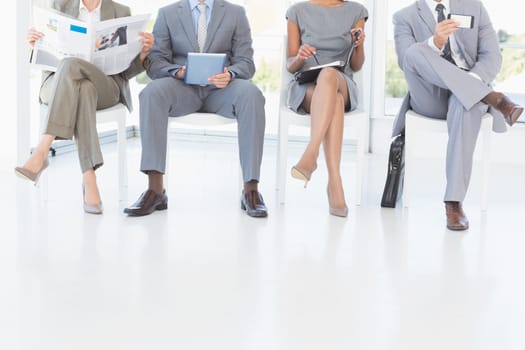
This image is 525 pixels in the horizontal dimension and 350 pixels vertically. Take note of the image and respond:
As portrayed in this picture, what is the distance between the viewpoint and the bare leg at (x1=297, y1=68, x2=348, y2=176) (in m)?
3.58

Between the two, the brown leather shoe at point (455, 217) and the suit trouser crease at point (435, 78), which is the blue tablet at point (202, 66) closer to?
the suit trouser crease at point (435, 78)

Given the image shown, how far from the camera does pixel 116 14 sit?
3783 millimetres

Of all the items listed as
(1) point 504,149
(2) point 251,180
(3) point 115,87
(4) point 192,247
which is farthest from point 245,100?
(1) point 504,149

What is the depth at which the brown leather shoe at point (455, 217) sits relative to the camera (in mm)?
3447

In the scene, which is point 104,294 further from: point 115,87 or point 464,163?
point 464,163

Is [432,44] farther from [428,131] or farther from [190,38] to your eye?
[190,38]

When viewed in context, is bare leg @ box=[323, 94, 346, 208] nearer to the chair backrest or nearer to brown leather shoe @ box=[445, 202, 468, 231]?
the chair backrest

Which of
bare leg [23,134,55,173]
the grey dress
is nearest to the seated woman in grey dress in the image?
the grey dress

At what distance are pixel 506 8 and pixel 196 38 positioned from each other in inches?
85.8

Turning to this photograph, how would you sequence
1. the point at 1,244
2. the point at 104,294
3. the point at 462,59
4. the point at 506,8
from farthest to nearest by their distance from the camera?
the point at 506,8
the point at 462,59
the point at 1,244
the point at 104,294

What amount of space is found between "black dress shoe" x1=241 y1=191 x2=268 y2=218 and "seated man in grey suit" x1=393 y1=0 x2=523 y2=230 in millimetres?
765

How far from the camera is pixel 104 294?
2520mm

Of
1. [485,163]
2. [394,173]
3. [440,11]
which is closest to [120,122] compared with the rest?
[394,173]

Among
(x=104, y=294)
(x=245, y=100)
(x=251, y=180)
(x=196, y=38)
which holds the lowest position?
(x=104, y=294)
